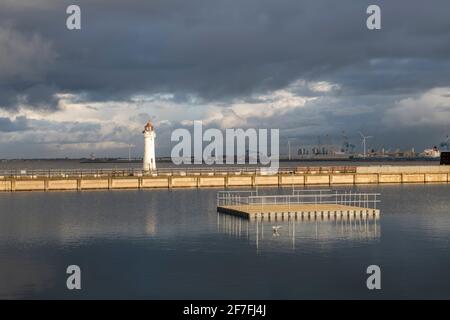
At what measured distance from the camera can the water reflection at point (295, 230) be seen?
4981 centimetres

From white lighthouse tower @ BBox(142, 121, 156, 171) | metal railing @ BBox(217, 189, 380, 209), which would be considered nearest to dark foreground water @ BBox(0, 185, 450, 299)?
metal railing @ BBox(217, 189, 380, 209)

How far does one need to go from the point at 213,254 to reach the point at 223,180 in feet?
205

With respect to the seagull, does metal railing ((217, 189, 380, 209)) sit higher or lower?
higher

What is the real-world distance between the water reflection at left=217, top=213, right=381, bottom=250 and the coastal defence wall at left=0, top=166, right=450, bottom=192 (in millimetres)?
42311

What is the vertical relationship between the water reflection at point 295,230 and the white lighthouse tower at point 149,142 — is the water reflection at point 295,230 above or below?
below

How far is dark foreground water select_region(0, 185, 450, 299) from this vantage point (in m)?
35.2

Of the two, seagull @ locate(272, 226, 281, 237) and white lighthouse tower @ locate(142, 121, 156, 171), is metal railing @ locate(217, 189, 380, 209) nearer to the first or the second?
seagull @ locate(272, 226, 281, 237)

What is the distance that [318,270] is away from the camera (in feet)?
129

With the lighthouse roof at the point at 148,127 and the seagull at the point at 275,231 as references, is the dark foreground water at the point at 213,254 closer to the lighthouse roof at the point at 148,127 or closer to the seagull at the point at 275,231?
the seagull at the point at 275,231

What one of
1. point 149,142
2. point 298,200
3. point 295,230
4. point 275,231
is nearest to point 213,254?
point 275,231

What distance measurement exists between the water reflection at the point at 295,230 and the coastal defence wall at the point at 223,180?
4231 centimetres

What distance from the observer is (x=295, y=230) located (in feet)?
178

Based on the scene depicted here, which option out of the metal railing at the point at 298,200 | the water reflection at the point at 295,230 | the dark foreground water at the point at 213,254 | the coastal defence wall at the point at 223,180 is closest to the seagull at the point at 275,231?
the water reflection at the point at 295,230

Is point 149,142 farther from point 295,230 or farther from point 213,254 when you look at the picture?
point 213,254
